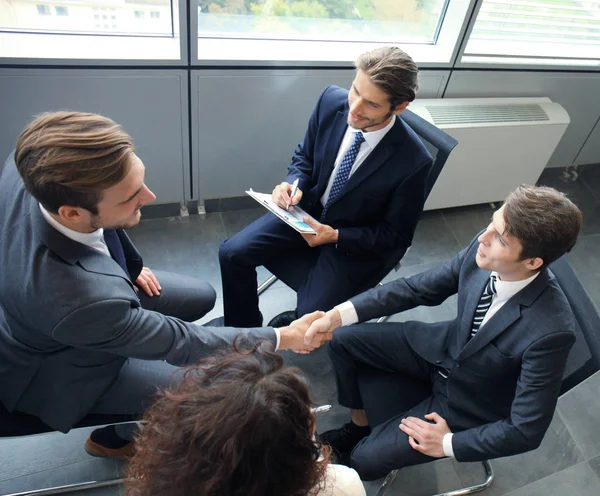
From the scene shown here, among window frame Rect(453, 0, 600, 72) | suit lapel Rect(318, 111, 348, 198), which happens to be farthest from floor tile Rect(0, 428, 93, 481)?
window frame Rect(453, 0, 600, 72)

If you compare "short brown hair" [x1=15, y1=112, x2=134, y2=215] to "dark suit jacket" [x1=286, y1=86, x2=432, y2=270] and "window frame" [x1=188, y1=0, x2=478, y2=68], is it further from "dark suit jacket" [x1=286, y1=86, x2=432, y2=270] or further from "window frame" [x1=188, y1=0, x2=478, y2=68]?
"window frame" [x1=188, y1=0, x2=478, y2=68]

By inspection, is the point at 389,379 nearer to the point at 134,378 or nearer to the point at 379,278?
the point at 379,278

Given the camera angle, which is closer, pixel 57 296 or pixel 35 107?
pixel 57 296

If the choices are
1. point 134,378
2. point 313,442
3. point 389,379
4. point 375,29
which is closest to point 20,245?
point 134,378

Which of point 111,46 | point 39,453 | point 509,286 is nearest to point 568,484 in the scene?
point 509,286

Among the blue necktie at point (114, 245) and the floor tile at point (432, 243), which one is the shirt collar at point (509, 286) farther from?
the floor tile at point (432, 243)

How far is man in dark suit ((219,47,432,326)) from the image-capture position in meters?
2.02

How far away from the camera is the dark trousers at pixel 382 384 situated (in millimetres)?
1812

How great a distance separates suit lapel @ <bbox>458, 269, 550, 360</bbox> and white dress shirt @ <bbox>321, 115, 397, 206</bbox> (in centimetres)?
86

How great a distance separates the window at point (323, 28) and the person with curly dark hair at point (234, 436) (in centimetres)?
200

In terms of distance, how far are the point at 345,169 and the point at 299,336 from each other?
0.79 metres

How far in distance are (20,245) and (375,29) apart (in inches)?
93.1

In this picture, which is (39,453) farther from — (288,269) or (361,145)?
(361,145)

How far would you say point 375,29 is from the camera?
9.71 ft
